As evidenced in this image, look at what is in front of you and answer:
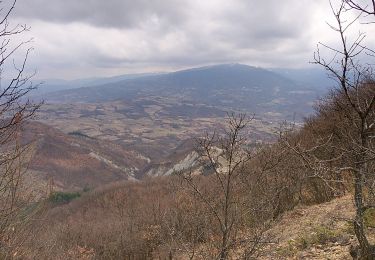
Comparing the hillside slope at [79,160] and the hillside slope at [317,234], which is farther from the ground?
the hillside slope at [317,234]

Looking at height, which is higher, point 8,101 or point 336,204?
point 8,101

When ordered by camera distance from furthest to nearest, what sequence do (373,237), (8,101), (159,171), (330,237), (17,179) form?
(159,171) → (330,237) → (373,237) → (17,179) → (8,101)

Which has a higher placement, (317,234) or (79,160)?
(317,234)

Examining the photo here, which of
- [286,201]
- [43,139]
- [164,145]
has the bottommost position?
[164,145]

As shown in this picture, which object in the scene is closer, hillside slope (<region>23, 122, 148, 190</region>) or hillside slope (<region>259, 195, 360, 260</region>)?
hillside slope (<region>259, 195, 360, 260</region>)

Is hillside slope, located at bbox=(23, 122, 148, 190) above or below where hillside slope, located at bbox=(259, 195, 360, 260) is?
below

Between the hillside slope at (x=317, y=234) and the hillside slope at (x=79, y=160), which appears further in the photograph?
the hillside slope at (x=79, y=160)

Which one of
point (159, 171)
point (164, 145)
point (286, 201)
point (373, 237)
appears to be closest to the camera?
point (373, 237)

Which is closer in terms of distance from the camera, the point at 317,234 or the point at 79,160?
the point at 317,234

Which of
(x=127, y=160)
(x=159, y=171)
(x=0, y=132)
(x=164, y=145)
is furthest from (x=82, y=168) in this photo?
(x=0, y=132)

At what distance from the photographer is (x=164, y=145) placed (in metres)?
192

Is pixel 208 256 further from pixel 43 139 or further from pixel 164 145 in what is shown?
pixel 164 145

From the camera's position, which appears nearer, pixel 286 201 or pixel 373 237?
pixel 373 237

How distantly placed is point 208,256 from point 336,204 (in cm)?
736
